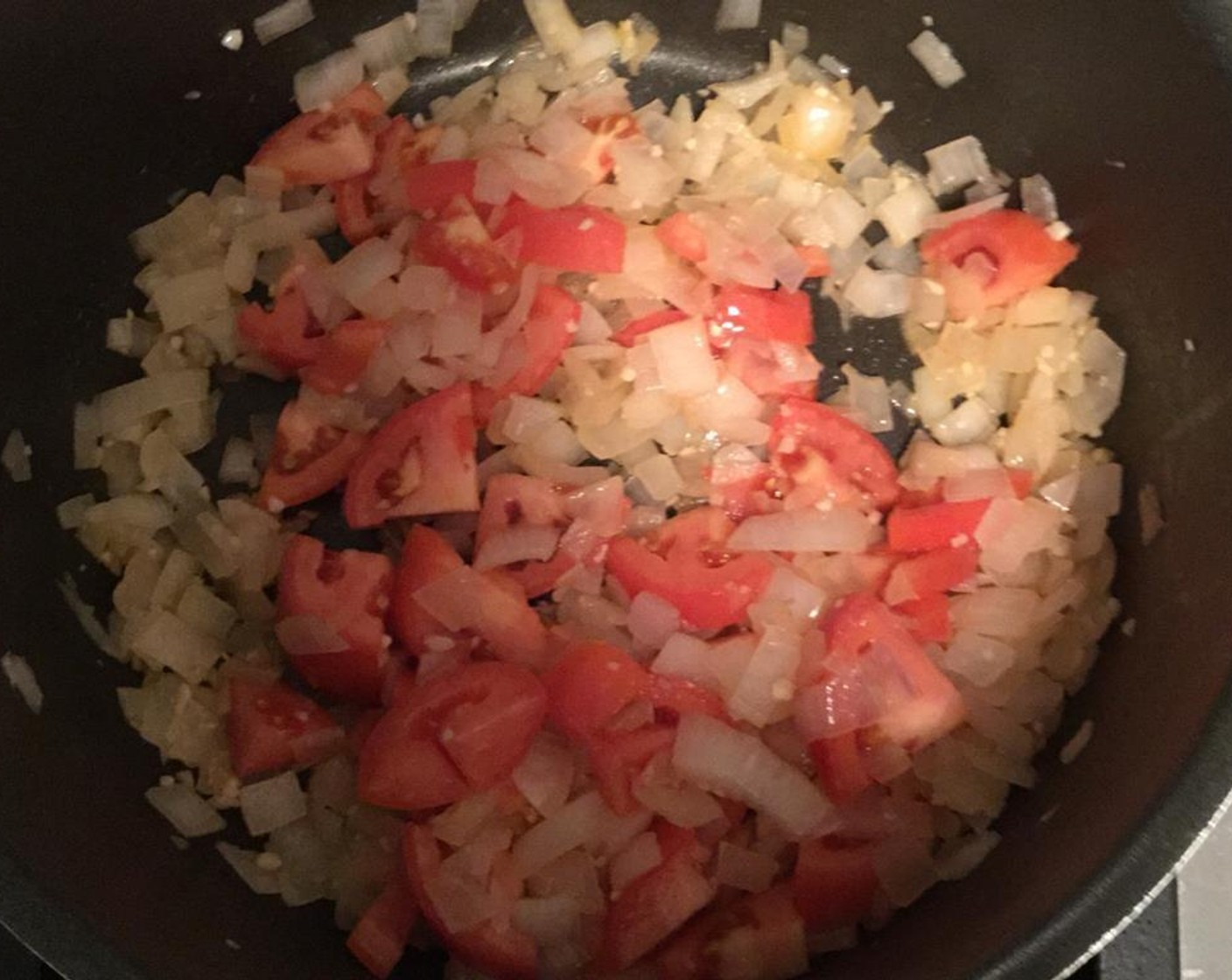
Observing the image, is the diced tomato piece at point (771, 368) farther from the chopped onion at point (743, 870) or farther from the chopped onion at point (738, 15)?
the chopped onion at point (743, 870)

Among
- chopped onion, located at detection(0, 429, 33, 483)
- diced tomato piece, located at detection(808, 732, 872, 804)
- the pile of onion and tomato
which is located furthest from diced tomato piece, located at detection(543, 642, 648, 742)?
chopped onion, located at detection(0, 429, 33, 483)

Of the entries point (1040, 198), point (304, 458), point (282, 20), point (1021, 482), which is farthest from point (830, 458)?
point (282, 20)

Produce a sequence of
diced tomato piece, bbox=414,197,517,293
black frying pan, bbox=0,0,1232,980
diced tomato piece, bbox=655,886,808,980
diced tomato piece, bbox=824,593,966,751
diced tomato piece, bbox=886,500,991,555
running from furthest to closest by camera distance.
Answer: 1. diced tomato piece, bbox=414,197,517,293
2. diced tomato piece, bbox=886,500,991,555
3. diced tomato piece, bbox=824,593,966,751
4. diced tomato piece, bbox=655,886,808,980
5. black frying pan, bbox=0,0,1232,980

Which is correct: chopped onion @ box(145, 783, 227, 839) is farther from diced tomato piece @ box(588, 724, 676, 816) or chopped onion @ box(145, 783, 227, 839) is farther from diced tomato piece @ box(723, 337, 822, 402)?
diced tomato piece @ box(723, 337, 822, 402)

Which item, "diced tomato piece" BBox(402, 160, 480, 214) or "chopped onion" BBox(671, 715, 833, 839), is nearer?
"chopped onion" BBox(671, 715, 833, 839)

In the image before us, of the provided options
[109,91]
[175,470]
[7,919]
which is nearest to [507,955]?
[7,919]
